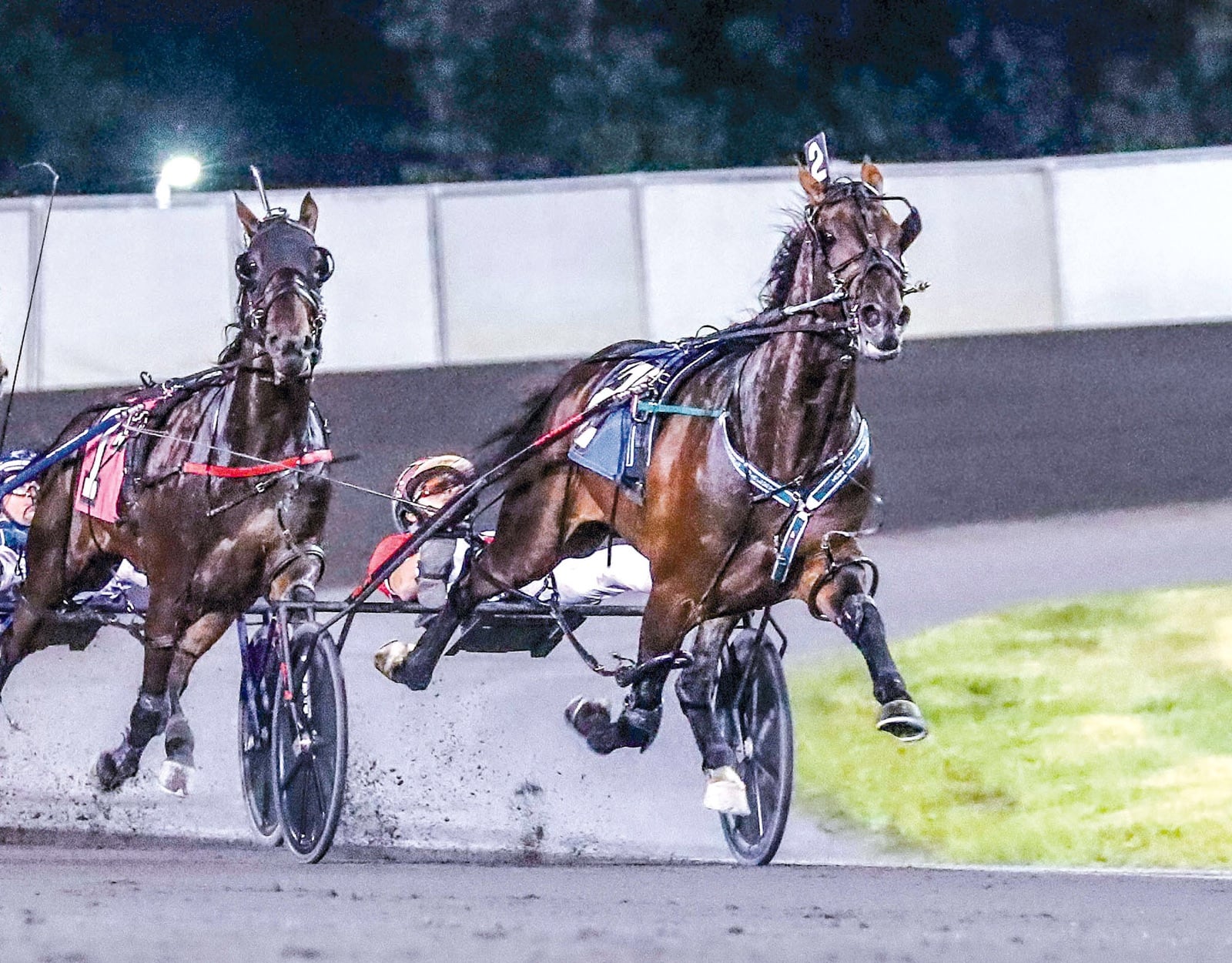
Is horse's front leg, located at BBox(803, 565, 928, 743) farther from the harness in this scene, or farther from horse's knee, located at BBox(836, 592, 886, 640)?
the harness

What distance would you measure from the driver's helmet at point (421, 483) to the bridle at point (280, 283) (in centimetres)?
96

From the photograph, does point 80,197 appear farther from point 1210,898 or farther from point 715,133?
point 1210,898

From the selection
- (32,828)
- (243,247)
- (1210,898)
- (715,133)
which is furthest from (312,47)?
(1210,898)

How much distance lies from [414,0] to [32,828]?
748 cm

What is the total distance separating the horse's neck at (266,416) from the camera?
263 inches

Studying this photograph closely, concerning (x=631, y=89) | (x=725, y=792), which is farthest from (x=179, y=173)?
(x=725, y=792)

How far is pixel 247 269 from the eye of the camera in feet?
20.8

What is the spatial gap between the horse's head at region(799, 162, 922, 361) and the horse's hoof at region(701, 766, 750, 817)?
126 cm

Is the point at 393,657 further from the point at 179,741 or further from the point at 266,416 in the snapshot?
the point at 266,416

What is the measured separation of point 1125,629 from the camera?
923 centimetres

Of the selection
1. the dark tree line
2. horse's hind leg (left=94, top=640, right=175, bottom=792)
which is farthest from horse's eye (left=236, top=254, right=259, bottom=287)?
the dark tree line

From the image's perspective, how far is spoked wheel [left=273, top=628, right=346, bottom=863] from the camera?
19.9 ft

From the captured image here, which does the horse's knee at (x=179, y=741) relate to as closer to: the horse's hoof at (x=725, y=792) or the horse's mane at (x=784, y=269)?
the horse's hoof at (x=725, y=792)

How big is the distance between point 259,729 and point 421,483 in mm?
1155
